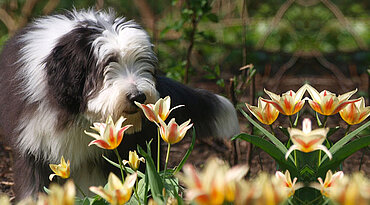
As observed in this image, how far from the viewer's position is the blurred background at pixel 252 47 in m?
3.69

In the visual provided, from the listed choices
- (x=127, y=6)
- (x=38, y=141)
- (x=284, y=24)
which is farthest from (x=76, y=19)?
(x=127, y=6)

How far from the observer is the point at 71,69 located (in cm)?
247

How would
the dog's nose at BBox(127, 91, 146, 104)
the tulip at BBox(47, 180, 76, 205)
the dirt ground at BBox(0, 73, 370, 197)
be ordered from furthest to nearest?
1. the dirt ground at BBox(0, 73, 370, 197)
2. the dog's nose at BBox(127, 91, 146, 104)
3. the tulip at BBox(47, 180, 76, 205)

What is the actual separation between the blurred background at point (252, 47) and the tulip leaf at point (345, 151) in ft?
4.54

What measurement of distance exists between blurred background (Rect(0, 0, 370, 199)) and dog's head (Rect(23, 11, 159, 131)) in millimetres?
824

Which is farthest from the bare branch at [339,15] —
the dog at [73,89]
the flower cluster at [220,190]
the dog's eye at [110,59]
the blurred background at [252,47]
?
the flower cluster at [220,190]

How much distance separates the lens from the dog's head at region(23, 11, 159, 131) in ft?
7.54

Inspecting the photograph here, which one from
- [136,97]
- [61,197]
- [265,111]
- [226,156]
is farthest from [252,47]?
[61,197]

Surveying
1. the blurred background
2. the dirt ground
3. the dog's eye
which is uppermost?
the dog's eye

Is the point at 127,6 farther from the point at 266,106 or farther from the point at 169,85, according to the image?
the point at 266,106

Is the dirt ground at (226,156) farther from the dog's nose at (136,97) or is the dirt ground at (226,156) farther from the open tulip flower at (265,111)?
the open tulip flower at (265,111)

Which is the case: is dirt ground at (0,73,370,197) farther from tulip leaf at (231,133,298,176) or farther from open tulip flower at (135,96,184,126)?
open tulip flower at (135,96,184,126)

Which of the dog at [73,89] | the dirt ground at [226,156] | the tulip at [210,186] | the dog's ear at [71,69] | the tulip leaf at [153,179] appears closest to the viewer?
the tulip at [210,186]

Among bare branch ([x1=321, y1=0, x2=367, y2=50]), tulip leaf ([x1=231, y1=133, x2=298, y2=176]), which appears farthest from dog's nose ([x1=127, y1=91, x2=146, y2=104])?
bare branch ([x1=321, y1=0, x2=367, y2=50])
